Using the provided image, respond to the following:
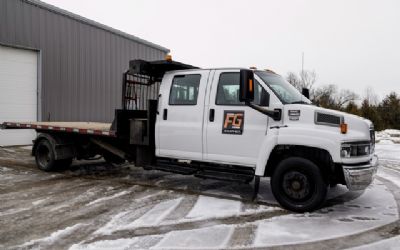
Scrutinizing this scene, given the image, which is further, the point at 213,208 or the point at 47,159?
the point at 47,159

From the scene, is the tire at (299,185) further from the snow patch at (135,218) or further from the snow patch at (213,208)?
the snow patch at (135,218)

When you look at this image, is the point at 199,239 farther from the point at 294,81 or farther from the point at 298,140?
the point at 294,81

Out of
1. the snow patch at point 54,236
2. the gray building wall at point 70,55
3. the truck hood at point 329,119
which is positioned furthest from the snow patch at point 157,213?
the gray building wall at point 70,55

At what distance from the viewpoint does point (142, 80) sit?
8000mm

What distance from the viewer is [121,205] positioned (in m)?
5.96

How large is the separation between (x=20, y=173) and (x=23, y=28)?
6.79 m

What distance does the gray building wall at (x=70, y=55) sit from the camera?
1330 centimetres

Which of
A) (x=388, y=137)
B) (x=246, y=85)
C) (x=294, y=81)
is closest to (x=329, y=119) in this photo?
(x=246, y=85)

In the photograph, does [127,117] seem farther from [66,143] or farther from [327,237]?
[327,237]

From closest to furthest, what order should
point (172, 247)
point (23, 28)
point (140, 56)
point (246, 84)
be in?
point (172, 247)
point (246, 84)
point (23, 28)
point (140, 56)

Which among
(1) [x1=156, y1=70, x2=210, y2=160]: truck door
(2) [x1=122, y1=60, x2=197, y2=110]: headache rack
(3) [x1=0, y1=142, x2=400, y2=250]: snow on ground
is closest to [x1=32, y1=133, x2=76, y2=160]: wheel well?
(3) [x1=0, y1=142, x2=400, y2=250]: snow on ground

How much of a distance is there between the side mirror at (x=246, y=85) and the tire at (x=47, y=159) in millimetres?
5158

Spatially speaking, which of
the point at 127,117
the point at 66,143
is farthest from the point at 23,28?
the point at 127,117

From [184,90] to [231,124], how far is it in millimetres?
1216
